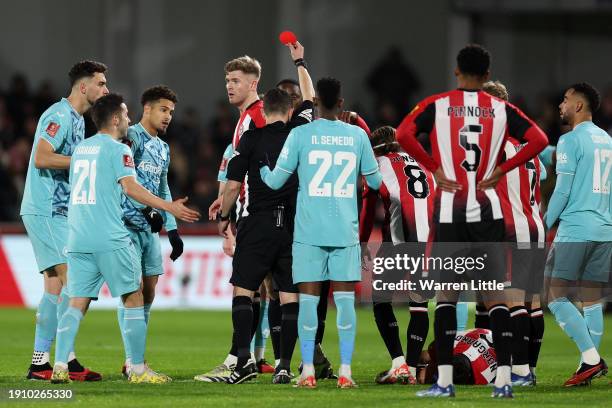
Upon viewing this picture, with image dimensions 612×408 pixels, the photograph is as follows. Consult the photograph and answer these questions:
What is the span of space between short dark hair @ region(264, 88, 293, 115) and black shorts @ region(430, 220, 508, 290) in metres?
1.67

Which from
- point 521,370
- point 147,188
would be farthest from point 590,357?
point 147,188

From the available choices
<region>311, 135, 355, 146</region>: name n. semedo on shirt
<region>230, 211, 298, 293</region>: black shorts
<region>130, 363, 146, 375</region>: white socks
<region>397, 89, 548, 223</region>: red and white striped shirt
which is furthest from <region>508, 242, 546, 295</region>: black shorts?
<region>130, 363, 146, 375</region>: white socks

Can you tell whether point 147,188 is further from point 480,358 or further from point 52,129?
point 480,358

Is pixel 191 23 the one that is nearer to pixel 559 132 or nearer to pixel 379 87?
pixel 379 87

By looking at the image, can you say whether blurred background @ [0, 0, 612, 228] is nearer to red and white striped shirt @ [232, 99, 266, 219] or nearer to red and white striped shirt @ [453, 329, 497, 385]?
red and white striped shirt @ [232, 99, 266, 219]

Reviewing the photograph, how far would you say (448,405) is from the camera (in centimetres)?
784

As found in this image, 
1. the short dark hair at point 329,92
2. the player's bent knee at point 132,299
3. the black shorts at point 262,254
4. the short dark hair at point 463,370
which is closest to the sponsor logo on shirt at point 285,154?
the short dark hair at point 329,92

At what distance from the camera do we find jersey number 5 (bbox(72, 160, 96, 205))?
8898 millimetres

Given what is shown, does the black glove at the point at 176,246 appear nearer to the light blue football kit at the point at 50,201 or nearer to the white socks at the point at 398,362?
the light blue football kit at the point at 50,201

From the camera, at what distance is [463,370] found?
9.50m

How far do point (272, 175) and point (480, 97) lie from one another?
155 cm

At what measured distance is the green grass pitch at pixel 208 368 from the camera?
8.06 metres

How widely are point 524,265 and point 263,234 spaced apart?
197 cm

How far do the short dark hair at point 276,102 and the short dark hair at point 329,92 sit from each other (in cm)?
45
